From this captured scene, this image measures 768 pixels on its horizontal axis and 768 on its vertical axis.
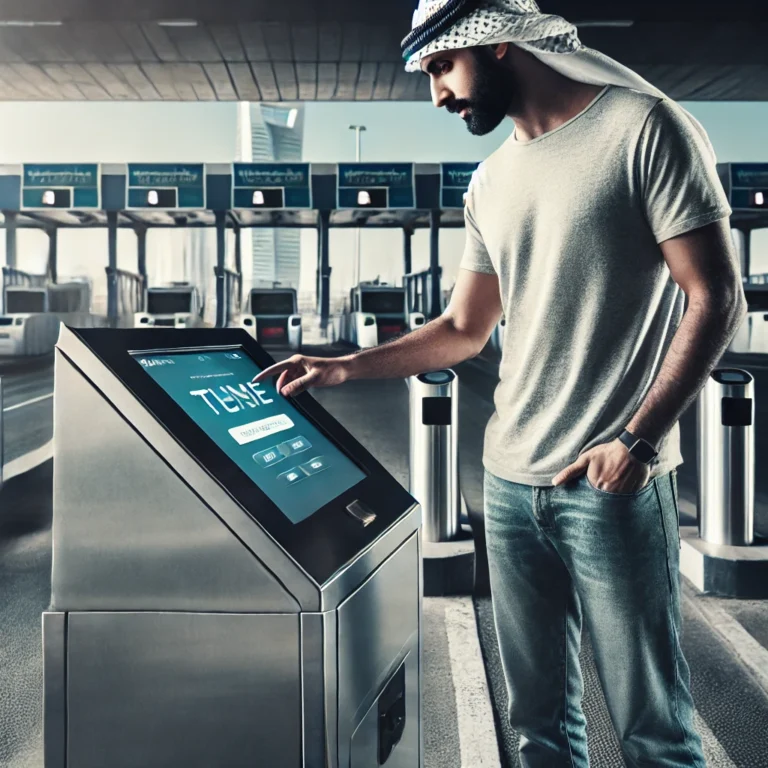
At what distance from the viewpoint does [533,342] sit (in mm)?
1504

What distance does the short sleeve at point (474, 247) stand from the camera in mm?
1729

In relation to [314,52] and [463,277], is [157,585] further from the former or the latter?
[314,52]

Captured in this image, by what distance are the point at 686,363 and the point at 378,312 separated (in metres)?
16.2

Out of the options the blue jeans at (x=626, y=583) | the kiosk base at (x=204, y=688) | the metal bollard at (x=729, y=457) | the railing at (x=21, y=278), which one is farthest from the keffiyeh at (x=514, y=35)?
the railing at (x=21, y=278)

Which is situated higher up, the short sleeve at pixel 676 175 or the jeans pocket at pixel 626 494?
the short sleeve at pixel 676 175

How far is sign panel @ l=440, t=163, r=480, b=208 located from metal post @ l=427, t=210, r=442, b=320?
1495 millimetres

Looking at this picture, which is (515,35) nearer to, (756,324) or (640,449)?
(640,449)

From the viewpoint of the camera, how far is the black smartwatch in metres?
1.31

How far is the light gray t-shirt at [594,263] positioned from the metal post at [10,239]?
21909mm

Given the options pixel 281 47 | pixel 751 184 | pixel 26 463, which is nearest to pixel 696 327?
pixel 26 463

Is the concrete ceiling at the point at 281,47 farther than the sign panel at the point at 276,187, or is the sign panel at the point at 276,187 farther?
the sign panel at the point at 276,187

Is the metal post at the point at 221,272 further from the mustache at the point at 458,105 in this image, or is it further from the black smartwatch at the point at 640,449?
the black smartwatch at the point at 640,449

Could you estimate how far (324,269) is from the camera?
20.8 meters

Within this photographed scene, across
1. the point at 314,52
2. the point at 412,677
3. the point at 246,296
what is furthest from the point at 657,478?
the point at 246,296
